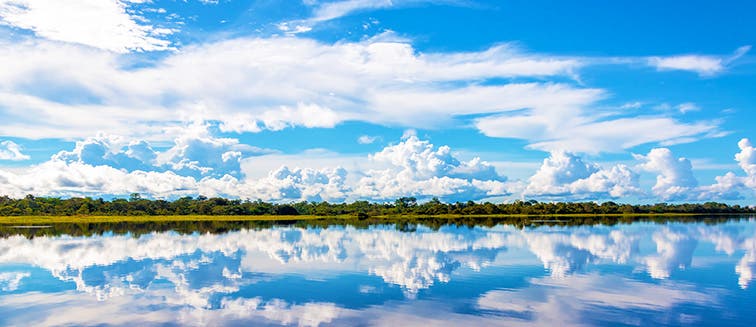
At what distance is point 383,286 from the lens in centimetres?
2734

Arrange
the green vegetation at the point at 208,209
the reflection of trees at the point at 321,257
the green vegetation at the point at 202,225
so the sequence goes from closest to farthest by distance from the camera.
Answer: the reflection of trees at the point at 321,257
the green vegetation at the point at 202,225
the green vegetation at the point at 208,209

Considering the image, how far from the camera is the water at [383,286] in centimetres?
2064

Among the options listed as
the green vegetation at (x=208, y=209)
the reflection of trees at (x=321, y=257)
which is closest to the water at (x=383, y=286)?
the reflection of trees at (x=321, y=257)

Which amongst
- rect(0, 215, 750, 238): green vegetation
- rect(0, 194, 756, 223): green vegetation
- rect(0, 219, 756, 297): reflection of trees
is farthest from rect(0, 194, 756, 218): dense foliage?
rect(0, 219, 756, 297): reflection of trees

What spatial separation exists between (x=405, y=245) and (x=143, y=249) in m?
24.1

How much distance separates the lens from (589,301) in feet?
75.8

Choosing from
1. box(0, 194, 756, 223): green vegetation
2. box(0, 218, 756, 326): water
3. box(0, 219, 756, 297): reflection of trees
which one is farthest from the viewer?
box(0, 194, 756, 223): green vegetation

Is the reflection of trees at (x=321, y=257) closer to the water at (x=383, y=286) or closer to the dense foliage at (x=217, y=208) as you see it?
the water at (x=383, y=286)

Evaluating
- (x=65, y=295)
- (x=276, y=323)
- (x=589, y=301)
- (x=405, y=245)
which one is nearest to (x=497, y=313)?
(x=589, y=301)

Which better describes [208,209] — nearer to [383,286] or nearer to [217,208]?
[217,208]

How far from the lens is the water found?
20.6 meters

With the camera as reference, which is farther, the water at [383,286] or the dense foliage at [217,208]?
the dense foliage at [217,208]

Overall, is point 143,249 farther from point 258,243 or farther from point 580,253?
point 580,253

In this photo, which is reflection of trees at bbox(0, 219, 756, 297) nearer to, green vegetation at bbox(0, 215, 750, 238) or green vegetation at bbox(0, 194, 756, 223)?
green vegetation at bbox(0, 215, 750, 238)
